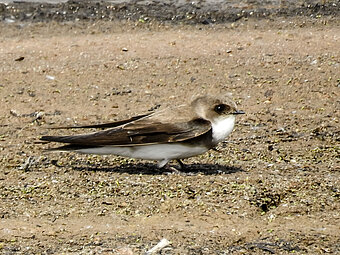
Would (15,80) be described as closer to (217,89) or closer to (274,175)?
(217,89)

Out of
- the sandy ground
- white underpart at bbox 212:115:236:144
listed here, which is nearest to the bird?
white underpart at bbox 212:115:236:144

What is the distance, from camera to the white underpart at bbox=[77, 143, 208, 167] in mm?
5891

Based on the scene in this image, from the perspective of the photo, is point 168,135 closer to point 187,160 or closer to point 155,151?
point 155,151

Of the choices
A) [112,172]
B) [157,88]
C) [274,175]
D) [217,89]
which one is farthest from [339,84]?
[112,172]

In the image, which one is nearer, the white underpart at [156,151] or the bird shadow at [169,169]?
the white underpart at [156,151]

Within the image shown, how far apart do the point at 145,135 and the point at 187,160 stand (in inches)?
36.6

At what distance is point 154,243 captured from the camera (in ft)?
15.6

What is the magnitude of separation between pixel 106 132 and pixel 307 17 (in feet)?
15.0

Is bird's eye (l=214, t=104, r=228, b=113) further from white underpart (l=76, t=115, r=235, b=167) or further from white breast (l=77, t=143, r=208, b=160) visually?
white breast (l=77, t=143, r=208, b=160)

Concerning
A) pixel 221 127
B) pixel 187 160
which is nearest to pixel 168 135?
pixel 221 127

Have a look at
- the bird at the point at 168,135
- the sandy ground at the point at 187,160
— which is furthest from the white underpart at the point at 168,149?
the sandy ground at the point at 187,160

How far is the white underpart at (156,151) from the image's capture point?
19.3 ft

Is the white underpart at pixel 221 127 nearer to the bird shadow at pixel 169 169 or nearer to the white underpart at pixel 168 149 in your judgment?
the white underpart at pixel 168 149

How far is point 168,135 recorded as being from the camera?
589 centimetres
